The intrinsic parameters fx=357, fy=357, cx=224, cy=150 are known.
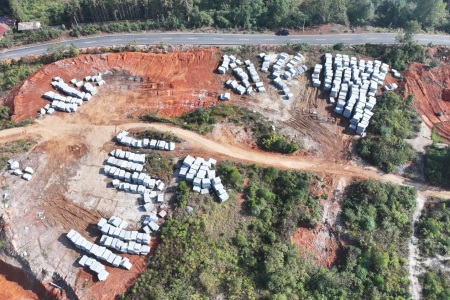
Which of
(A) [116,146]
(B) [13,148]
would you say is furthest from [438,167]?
(B) [13,148]

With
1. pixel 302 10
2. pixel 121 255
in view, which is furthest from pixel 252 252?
pixel 302 10

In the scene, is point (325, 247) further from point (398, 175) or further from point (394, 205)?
point (398, 175)

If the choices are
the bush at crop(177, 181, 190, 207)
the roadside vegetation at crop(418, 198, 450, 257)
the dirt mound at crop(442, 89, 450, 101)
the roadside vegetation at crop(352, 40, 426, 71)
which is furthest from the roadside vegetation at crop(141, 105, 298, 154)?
the dirt mound at crop(442, 89, 450, 101)

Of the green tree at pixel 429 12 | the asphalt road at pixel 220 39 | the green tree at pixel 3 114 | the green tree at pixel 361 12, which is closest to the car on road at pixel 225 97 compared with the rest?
the asphalt road at pixel 220 39

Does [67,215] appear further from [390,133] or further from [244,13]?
[244,13]

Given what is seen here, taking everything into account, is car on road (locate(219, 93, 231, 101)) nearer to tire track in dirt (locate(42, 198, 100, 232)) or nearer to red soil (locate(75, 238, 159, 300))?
tire track in dirt (locate(42, 198, 100, 232))
